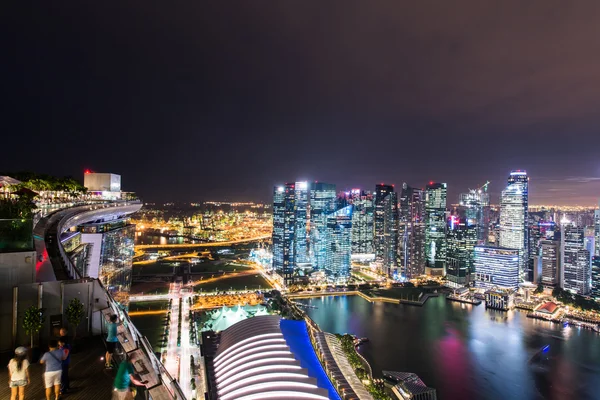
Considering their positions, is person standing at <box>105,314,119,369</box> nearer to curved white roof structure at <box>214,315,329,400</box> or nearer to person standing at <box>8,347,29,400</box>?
person standing at <box>8,347,29,400</box>

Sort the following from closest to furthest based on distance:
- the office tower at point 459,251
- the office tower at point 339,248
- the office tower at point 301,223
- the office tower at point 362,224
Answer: the office tower at point 459,251, the office tower at point 339,248, the office tower at point 301,223, the office tower at point 362,224

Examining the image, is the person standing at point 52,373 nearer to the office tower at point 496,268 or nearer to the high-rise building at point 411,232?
the office tower at point 496,268

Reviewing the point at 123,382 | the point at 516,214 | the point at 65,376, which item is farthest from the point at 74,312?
the point at 516,214

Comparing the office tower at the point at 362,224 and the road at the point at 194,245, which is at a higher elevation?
the office tower at the point at 362,224

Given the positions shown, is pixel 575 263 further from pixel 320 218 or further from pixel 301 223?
pixel 301 223

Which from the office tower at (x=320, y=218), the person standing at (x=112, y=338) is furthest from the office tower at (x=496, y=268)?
the person standing at (x=112, y=338)

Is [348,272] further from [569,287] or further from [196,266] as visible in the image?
[569,287]
